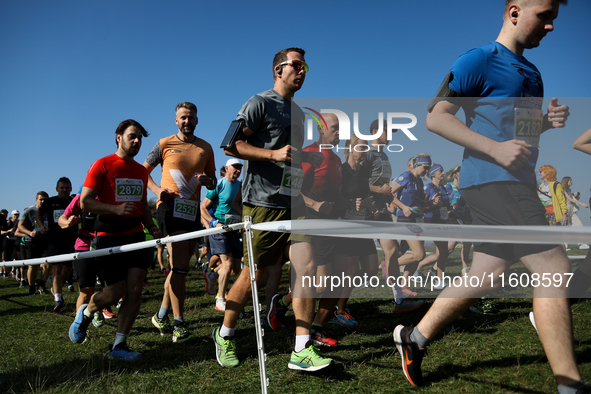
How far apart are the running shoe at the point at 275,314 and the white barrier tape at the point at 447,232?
1810 millimetres

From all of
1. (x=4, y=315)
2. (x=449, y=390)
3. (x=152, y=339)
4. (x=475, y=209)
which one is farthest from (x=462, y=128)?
(x=4, y=315)

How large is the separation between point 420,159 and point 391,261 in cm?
80

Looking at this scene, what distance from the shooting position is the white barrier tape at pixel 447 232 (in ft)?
6.70

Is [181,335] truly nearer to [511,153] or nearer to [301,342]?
[301,342]

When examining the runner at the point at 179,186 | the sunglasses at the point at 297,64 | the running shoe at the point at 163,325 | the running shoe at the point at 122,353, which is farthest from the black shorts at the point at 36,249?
the sunglasses at the point at 297,64

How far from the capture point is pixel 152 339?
157 inches

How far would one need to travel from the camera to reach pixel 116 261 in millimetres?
3416

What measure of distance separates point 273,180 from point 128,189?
1539mm

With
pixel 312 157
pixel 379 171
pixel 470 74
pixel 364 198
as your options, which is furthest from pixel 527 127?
pixel 312 157

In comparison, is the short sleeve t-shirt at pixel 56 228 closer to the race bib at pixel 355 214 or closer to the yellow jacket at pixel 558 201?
the race bib at pixel 355 214

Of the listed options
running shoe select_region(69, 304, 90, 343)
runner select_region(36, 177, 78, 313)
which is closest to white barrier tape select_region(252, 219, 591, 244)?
running shoe select_region(69, 304, 90, 343)

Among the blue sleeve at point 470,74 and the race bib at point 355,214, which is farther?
the race bib at point 355,214

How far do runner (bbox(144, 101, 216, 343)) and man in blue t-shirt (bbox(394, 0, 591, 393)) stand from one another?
2.56 m

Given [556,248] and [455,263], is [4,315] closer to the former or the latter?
[455,263]
